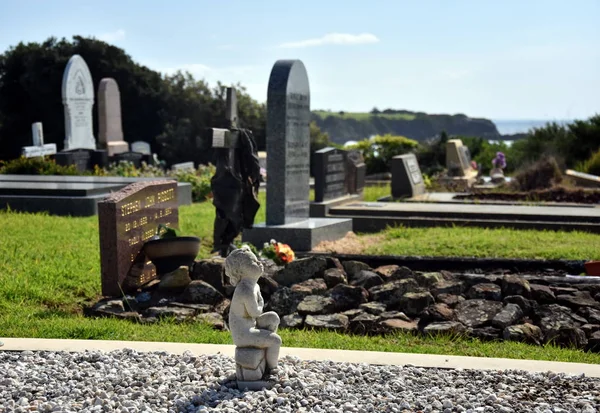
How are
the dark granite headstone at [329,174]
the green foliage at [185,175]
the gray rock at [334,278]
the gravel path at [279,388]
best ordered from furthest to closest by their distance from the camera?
the green foliage at [185,175]
the dark granite headstone at [329,174]
the gray rock at [334,278]
the gravel path at [279,388]

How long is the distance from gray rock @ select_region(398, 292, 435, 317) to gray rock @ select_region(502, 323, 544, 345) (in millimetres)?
881

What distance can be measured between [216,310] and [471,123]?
9189 centimetres

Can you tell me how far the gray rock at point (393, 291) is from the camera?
25.7ft

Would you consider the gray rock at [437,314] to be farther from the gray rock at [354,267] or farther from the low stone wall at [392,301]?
the gray rock at [354,267]

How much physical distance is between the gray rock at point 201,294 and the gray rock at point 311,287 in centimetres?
77

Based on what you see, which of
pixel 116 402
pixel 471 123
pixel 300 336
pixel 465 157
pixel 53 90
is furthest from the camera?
pixel 471 123

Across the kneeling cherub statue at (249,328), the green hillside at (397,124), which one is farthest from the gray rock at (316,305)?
the green hillside at (397,124)

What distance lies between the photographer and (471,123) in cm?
9688

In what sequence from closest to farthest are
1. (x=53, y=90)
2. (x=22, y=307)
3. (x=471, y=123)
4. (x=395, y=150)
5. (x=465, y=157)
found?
(x=22, y=307)
(x=465, y=157)
(x=395, y=150)
(x=53, y=90)
(x=471, y=123)

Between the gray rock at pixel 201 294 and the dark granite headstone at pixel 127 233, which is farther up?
the dark granite headstone at pixel 127 233

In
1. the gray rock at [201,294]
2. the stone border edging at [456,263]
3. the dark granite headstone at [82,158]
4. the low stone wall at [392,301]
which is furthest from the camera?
the dark granite headstone at [82,158]

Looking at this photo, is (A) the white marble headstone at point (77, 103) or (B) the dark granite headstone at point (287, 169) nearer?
(B) the dark granite headstone at point (287, 169)

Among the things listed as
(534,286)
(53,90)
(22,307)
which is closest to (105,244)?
(22,307)

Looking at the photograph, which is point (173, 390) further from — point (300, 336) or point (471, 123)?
point (471, 123)
